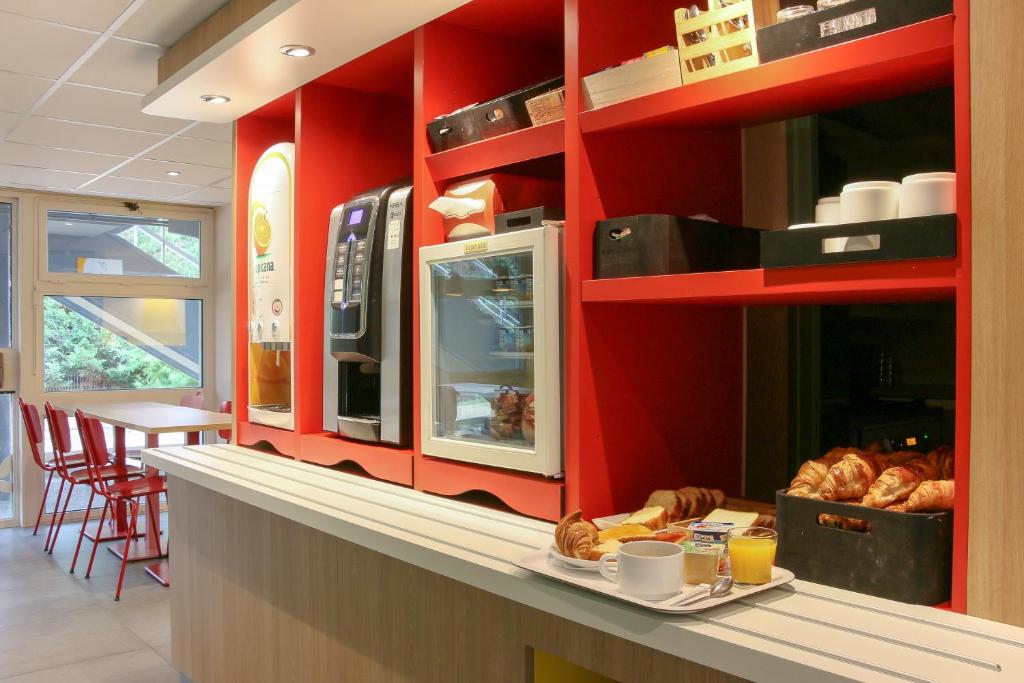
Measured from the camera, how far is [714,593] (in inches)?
49.9

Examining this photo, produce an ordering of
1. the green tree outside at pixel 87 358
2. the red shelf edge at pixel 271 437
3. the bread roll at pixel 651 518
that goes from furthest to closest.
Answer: the green tree outside at pixel 87 358 < the red shelf edge at pixel 271 437 < the bread roll at pixel 651 518

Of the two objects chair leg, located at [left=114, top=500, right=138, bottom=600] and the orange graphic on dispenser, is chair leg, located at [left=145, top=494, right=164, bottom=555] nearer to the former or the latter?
chair leg, located at [left=114, top=500, right=138, bottom=600]

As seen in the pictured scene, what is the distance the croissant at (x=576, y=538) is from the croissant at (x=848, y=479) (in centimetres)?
40

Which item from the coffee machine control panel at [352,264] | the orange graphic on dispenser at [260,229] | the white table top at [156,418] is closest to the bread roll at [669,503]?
the coffee machine control panel at [352,264]

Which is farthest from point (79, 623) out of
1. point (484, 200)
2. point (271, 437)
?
point (484, 200)

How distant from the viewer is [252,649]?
2463 mm

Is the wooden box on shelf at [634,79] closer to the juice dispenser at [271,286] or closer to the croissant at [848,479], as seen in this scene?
the croissant at [848,479]

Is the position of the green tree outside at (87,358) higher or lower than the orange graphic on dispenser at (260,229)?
lower

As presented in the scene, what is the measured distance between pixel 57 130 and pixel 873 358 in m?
4.40

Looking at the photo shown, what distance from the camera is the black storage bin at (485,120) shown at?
1.97 meters

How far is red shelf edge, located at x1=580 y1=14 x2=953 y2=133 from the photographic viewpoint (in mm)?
1270

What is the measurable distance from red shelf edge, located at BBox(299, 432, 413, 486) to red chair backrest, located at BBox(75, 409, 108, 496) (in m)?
2.77

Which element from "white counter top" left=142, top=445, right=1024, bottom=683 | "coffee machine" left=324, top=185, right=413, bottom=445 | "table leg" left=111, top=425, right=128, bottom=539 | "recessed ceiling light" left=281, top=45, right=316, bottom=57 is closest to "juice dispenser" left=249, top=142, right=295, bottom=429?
"coffee machine" left=324, top=185, right=413, bottom=445

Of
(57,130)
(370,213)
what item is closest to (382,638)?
(370,213)
